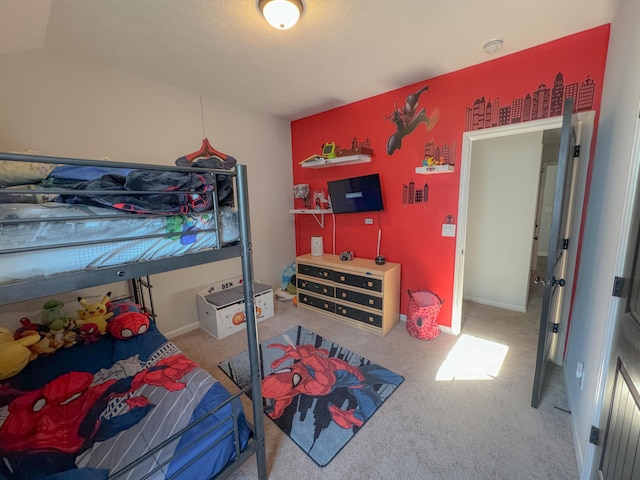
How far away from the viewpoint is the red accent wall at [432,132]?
1957mm

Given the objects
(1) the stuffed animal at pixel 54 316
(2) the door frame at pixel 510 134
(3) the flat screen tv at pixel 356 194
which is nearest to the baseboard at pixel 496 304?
(2) the door frame at pixel 510 134

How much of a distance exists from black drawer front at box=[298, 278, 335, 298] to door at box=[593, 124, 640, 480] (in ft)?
7.50

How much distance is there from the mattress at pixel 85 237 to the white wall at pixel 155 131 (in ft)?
5.81

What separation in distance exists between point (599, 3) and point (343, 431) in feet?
10.0

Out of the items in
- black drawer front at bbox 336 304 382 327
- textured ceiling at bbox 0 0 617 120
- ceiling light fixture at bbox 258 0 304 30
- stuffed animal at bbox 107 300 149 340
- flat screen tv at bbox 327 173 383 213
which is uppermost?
textured ceiling at bbox 0 0 617 120

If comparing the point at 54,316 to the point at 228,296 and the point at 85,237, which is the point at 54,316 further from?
the point at 85,237

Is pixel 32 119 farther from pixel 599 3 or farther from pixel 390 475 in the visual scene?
pixel 599 3

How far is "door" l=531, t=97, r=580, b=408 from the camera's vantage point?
1526 millimetres

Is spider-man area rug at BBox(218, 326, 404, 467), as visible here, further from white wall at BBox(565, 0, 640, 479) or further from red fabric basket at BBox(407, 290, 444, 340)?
white wall at BBox(565, 0, 640, 479)

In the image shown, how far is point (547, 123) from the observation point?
6.81ft

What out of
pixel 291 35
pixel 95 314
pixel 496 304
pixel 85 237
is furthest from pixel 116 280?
pixel 496 304

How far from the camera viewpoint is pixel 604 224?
4.74ft

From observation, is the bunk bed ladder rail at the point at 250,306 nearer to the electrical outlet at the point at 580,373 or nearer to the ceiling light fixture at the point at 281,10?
the ceiling light fixture at the point at 281,10

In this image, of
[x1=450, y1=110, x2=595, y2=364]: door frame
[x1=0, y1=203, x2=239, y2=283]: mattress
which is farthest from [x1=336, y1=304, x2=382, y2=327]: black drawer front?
[x1=0, y1=203, x2=239, y2=283]: mattress
